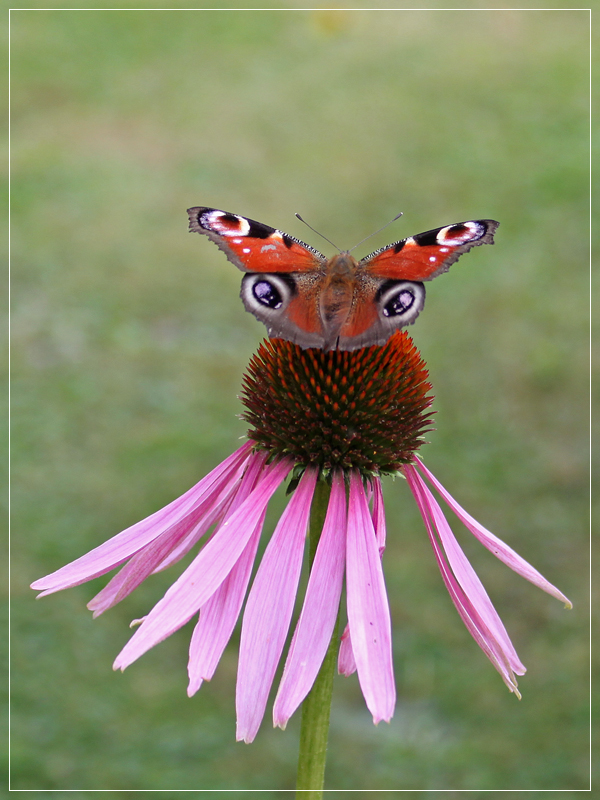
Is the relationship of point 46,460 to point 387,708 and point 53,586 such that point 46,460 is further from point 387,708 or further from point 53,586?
point 387,708

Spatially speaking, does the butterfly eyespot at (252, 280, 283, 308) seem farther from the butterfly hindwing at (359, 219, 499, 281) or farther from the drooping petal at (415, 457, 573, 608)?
the drooping petal at (415, 457, 573, 608)

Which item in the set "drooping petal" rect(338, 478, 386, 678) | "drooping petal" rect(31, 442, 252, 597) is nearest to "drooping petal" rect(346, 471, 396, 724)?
"drooping petal" rect(338, 478, 386, 678)

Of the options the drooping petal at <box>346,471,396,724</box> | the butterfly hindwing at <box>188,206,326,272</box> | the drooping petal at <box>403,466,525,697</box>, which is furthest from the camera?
the butterfly hindwing at <box>188,206,326,272</box>

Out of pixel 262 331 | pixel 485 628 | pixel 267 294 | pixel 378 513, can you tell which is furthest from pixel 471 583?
pixel 262 331

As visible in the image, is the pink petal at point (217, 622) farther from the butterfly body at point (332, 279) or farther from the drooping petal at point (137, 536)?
the butterfly body at point (332, 279)

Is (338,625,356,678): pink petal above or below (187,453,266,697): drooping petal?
below

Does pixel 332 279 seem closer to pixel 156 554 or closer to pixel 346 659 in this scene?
pixel 156 554

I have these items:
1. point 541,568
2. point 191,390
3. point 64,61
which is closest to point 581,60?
point 64,61
